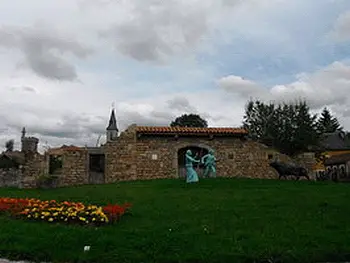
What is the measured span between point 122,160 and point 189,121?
110 ft

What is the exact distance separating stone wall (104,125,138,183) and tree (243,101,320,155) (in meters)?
16.5

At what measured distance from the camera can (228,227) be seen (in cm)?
852

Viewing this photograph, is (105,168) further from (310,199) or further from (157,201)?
(310,199)

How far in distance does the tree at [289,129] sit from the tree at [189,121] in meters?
15.1

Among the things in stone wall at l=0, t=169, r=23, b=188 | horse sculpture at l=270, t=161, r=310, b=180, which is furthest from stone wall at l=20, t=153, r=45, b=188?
horse sculpture at l=270, t=161, r=310, b=180

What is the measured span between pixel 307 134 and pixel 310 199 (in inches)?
1022

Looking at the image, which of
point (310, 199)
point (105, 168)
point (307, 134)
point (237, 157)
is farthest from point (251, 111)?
point (310, 199)

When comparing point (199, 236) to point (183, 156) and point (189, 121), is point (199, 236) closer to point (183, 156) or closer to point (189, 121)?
point (183, 156)

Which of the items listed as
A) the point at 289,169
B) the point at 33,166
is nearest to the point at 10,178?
the point at 33,166

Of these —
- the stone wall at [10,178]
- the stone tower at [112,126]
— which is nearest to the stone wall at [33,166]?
the stone wall at [10,178]

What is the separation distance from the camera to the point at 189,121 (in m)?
57.8

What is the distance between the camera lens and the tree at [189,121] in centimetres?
5725

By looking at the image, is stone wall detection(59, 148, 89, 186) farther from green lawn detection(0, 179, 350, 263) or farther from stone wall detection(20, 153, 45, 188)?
green lawn detection(0, 179, 350, 263)

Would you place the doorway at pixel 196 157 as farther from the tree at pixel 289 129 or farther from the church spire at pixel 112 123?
the church spire at pixel 112 123
